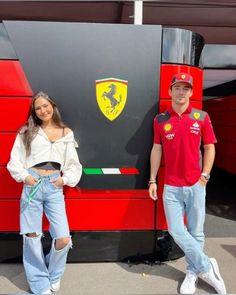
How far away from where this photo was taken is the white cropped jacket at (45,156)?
2.80 m

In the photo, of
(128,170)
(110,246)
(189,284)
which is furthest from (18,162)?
(189,284)

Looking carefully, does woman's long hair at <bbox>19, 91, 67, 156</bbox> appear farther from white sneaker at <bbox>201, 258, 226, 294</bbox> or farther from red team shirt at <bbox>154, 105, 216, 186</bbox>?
white sneaker at <bbox>201, 258, 226, 294</bbox>

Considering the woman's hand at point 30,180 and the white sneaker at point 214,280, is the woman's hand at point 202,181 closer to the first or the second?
the white sneaker at point 214,280

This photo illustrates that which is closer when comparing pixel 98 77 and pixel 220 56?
pixel 98 77

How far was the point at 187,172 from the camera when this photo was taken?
2846mm

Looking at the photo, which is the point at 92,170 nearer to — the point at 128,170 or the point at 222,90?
the point at 128,170

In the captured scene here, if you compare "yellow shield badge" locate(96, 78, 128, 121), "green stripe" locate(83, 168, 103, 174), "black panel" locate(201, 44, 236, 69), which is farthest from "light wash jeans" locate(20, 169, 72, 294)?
"black panel" locate(201, 44, 236, 69)

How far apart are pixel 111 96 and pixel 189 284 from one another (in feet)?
5.48

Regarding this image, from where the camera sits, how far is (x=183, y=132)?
283 centimetres

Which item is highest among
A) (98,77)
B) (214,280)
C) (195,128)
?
(98,77)

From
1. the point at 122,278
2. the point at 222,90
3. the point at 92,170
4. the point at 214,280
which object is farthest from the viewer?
the point at 222,90

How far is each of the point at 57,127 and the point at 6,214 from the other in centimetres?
98

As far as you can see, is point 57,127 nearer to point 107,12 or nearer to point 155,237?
point 155,237

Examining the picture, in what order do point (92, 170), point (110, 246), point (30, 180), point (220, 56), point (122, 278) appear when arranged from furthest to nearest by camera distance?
1. point (220, 56)
2. point (110, 246)
3. point (92, 170)
4. point (122, 278)
5. point (30, 180)
